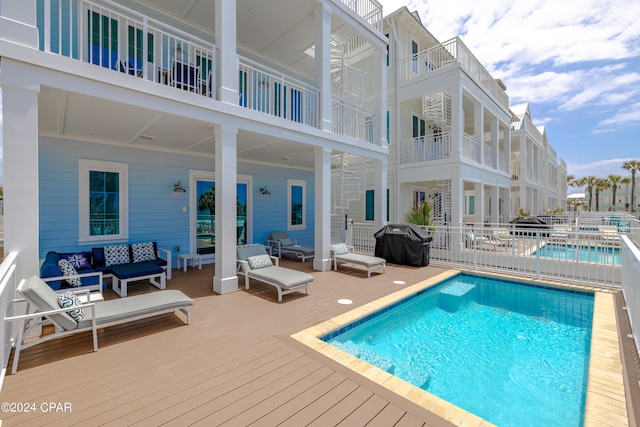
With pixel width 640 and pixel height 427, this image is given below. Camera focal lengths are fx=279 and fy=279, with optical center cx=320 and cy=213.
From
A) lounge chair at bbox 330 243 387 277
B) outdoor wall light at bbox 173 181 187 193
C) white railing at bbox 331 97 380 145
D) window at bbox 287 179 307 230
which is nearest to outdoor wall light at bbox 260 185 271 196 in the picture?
window at bbox 287 179 307 230

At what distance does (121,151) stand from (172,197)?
1.58 m

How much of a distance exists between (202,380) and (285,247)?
651cm

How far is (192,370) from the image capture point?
2943mm

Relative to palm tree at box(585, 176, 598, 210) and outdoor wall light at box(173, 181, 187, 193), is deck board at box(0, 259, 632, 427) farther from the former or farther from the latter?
palm tree at box(585, 176, 598, 210)

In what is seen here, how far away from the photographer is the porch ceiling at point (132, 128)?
4.48 m

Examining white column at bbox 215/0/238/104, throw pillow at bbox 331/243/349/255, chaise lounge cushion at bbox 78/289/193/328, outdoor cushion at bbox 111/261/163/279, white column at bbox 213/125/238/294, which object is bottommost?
chaise lounge cushion at bbox 78/289/193/328

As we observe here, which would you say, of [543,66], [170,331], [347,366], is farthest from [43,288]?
[543,66]

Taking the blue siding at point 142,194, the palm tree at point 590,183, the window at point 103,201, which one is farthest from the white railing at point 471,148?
the palm tree at point 590,183

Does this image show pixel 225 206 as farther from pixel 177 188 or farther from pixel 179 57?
pixel 179 57

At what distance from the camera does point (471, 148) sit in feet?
38.2

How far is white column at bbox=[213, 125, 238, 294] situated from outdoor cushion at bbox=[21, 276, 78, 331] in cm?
241

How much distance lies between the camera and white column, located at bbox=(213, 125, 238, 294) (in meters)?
5.33

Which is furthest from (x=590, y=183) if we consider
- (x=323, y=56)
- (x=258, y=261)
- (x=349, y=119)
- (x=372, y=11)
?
(x=258, y=261)

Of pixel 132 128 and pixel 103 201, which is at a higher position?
pixel 132 128
